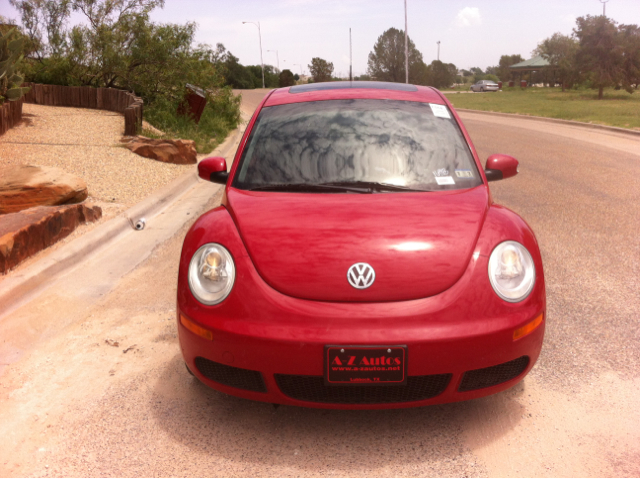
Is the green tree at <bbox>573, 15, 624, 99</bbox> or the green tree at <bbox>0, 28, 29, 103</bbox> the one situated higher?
the green tree at <bbox>573, 15, 624, 99</bbox>

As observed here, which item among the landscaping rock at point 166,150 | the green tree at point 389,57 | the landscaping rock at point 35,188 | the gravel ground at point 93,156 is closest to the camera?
the landscaping rock at point 35,188

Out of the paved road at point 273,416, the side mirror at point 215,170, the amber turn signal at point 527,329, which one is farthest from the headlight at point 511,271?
the side mirror at point 215,170

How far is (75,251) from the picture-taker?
604 cm

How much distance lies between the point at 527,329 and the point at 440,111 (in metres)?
1.82

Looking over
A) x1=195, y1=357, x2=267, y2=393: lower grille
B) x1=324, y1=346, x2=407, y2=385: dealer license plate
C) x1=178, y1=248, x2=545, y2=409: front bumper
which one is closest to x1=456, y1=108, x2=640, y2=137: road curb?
x1=178, y1=248, x2=545, y2=409: front bumper

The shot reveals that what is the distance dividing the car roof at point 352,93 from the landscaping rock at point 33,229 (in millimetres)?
2495

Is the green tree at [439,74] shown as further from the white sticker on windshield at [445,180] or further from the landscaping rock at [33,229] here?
the white sticker on windshield at [445,180]

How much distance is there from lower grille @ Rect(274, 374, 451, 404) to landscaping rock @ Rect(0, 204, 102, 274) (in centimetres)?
337

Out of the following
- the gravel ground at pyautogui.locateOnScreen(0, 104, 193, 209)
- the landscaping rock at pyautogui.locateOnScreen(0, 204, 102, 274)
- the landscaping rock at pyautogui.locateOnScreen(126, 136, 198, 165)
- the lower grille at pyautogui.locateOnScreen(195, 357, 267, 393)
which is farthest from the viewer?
the landscaping rock at pyautogui.locateOnScreen(126, 136, 198, 165)

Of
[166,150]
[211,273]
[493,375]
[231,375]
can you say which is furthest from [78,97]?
[493,375]

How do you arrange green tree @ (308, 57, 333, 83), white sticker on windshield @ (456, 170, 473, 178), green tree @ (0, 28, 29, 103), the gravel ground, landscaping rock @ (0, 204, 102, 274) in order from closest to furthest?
white sticker on windshield @ (456, 170, 473, 178), landscaping rock @ (0, 204, 102, 274), the gravel ground, green tree @ (0, 28, 29, 103), green tree @ (308, 57, 333, 83)

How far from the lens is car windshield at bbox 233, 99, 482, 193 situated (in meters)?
3.63

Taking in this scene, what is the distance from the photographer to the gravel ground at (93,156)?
29.7 ft

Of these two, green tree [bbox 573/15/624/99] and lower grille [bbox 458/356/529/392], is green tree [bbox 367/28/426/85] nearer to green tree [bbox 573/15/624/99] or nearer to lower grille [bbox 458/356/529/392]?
green tree [bbox 573/15/624/99]
